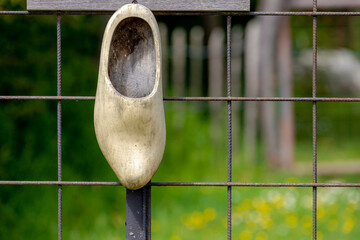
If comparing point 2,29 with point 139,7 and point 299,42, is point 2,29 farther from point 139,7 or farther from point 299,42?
point 299,42

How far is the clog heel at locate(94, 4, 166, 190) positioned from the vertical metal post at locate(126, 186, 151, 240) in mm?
94

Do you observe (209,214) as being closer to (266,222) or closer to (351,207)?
(266,222)

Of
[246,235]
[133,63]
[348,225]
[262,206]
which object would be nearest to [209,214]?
[262,206]

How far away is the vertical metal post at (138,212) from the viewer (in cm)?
177

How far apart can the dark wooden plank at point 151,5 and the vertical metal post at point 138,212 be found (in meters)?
0.49

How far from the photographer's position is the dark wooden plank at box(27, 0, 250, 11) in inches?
69.4

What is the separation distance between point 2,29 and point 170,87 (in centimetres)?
352

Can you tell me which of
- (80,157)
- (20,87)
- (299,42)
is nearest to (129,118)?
(20,87)

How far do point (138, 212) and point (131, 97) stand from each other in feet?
1.03

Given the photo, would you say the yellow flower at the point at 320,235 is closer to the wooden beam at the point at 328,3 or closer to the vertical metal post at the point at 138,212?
the wooden beam at the point at 328,3

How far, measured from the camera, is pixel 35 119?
13.1 ft

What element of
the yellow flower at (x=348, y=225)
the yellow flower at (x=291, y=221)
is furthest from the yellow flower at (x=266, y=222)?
the yellow flower at (x=348, y=225)

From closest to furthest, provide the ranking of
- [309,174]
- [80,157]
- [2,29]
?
[2,29] → [80,157] → [309,174]

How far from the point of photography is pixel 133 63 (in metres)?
1.75
